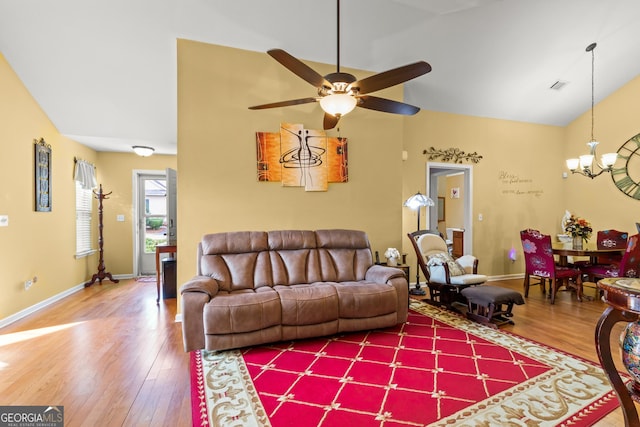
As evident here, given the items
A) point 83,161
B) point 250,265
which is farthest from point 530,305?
point 83,161

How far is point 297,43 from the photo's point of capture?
148 inches

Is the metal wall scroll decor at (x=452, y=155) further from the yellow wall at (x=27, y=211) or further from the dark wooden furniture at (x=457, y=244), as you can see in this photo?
the yellow wall at (x=27, y=211)

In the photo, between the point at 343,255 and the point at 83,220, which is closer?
the point at 343,255

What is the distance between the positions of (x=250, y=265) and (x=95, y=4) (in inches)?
119

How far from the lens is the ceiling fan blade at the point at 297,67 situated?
6.47ft

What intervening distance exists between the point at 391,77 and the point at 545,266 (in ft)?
13.0

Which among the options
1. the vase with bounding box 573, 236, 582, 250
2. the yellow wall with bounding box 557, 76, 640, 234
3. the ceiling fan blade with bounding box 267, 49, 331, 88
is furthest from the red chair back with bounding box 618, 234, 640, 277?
the ceiling fan blade with bounding box 267, 49, 331, 88

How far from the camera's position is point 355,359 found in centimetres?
261

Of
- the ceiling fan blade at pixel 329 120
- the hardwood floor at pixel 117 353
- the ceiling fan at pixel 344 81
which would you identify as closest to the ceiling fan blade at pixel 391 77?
the ceiling fan at pixel 344 81

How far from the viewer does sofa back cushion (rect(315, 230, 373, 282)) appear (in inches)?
145

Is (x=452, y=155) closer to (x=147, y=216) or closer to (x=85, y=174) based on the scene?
(x=147, y=216)

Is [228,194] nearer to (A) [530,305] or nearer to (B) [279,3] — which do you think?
(B) [279,3]

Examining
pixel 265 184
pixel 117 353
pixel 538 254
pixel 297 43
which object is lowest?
pixel 117 353

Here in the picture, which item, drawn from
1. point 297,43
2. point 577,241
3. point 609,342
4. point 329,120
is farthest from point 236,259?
point 577,241
